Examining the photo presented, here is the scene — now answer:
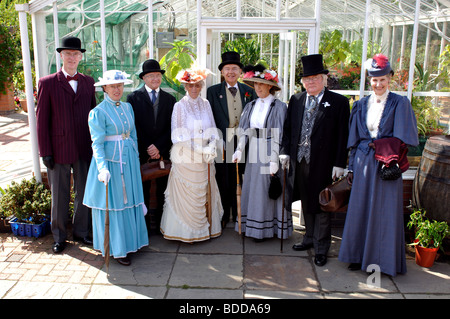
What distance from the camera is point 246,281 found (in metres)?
3.58

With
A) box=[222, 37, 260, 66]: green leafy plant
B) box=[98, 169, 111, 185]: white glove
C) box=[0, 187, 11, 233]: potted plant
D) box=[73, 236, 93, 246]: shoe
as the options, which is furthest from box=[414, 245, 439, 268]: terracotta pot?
box=[222, 37, 260, 66]: green leafy plant

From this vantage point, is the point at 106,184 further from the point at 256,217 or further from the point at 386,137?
the point at 386,137

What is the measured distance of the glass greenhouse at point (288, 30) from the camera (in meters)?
4.49

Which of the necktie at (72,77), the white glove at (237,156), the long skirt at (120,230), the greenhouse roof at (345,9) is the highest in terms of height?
the greenhouse roof at (345,9)

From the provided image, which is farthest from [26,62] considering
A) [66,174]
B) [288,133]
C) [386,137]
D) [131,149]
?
[386,137]

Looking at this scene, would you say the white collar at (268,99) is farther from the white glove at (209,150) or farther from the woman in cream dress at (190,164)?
the white glove at (209,150)

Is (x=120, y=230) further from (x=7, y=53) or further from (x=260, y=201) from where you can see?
(x=7, y=53)

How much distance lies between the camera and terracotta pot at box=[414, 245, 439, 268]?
12.5 feet

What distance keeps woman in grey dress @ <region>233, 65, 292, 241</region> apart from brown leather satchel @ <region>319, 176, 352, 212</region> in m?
0.58

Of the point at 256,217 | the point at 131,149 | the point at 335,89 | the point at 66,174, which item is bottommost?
the point at 256,217

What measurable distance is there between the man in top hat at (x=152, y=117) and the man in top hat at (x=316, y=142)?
49.1 inches

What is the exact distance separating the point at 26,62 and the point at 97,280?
8.59ft

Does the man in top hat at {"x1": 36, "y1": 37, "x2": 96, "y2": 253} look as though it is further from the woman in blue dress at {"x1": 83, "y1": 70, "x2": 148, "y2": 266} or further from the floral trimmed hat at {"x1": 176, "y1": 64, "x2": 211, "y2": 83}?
the floral trimmed hat at {"x1": 176, "y1": 64, "x2": 211, "y2": 83}

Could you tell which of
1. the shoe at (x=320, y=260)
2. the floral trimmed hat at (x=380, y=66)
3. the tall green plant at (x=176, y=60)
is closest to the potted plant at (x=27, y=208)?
the tall green plant at (x=176, y=60)
